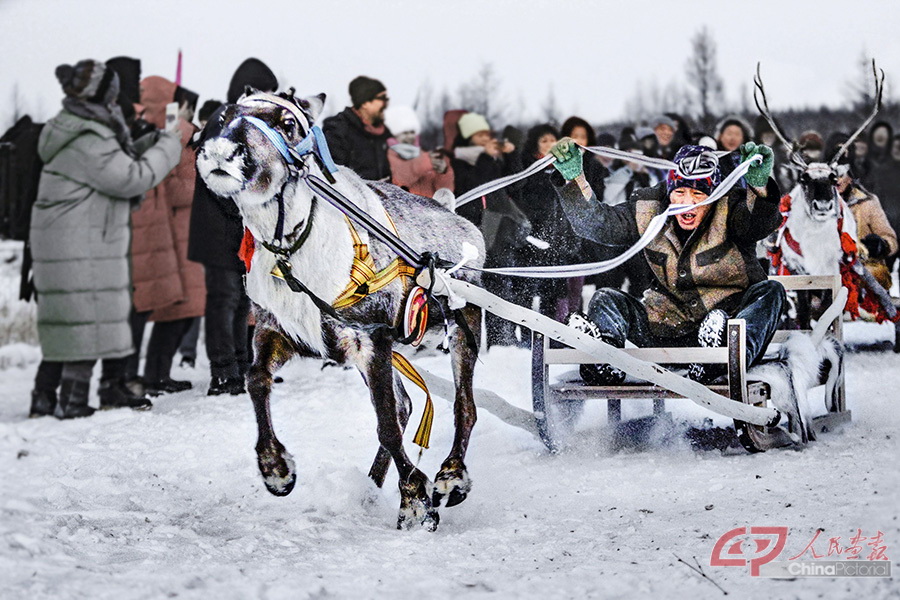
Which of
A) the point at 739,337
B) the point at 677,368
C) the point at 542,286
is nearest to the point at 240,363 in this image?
the point at 542,286

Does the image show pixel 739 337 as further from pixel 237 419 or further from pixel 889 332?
pixel 889 332

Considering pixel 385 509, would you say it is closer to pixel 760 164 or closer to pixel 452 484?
pixel 452 484

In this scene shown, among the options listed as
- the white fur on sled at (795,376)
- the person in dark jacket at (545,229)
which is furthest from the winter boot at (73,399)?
the white fur on sled at (795,376)

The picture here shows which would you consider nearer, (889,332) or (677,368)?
(677,368)

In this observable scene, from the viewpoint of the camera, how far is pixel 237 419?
4996 mm

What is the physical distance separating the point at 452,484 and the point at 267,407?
2.20 feet

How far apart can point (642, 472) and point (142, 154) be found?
3036 millimetres

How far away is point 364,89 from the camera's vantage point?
4.50 metres

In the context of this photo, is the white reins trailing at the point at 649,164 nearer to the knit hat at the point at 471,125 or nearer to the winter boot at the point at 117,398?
the winter boot at the point at 117,398

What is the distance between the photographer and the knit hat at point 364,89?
450 cm

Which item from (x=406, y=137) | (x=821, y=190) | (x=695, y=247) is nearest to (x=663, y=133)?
(x=821, y=190)

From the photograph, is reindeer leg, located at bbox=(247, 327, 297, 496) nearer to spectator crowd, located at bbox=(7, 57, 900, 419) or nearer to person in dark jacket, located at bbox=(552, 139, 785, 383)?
spectator crowd, located at bbox=(7, 57, 900, 419)

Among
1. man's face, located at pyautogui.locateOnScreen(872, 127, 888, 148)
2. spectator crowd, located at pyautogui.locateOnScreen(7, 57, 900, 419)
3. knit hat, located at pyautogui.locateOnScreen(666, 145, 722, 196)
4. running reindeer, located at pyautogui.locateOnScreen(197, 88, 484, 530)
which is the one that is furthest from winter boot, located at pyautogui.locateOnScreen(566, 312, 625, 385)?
man's face, located at pyautogui.locateOnScreen(872, 127, 888, 148)

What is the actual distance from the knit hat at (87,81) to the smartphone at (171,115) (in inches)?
14.8
